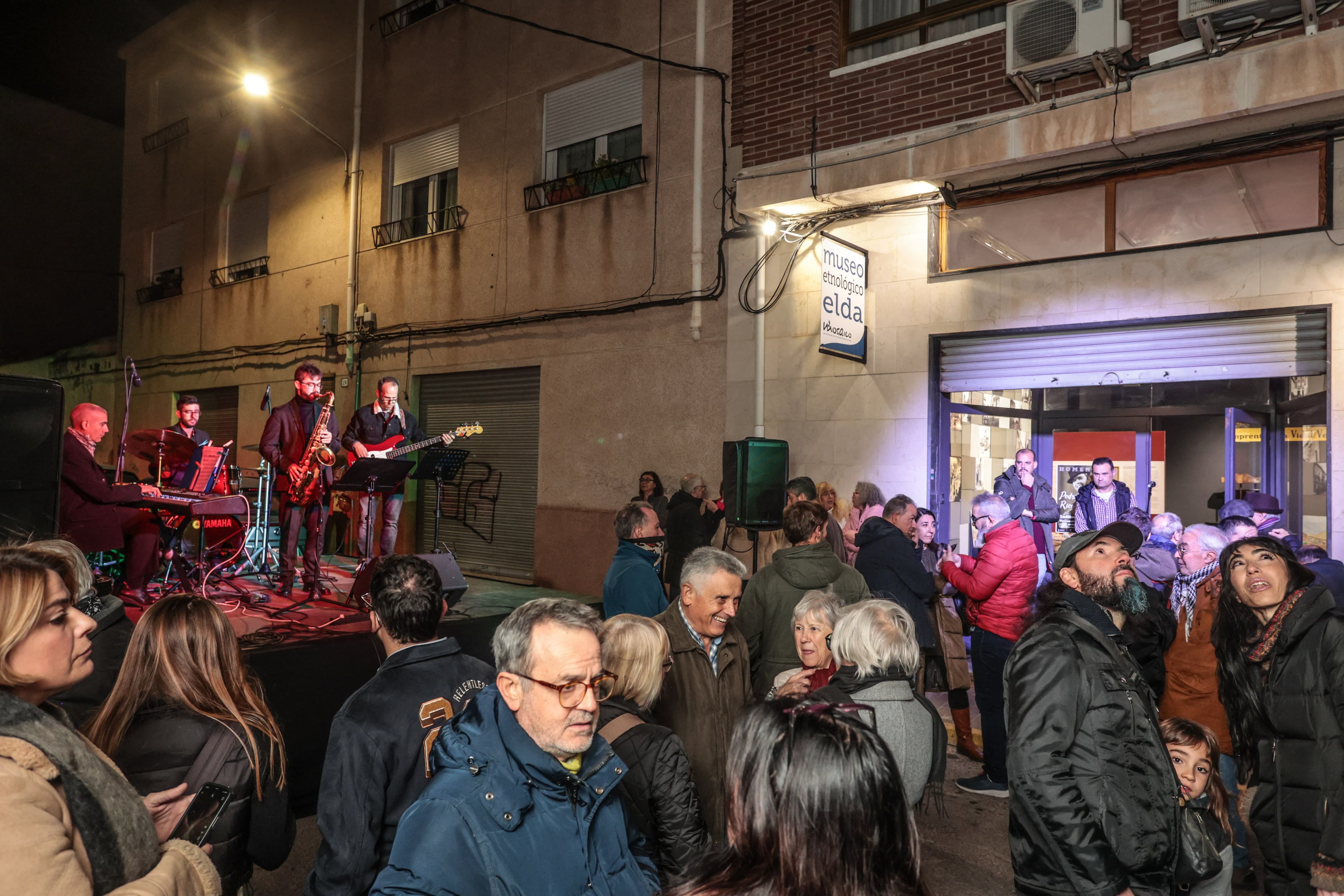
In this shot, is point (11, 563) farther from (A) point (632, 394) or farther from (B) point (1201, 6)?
(A) point (632, 394)

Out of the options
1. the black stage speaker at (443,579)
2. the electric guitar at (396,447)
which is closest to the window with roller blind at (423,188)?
the electric guitar at (396,447)

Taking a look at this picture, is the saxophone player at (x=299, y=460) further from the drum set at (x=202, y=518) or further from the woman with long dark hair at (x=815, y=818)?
the woman with long dark hair at (x=815, y=818)

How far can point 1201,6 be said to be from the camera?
22.4 feet

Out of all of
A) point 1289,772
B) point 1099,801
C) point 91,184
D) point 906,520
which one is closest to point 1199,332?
point 906,520

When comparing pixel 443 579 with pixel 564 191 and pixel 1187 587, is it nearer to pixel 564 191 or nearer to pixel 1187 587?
pixel 1187 587

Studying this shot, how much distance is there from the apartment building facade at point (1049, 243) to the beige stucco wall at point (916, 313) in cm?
2

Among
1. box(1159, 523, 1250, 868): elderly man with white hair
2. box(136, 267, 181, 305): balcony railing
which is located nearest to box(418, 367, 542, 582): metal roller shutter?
box(136, 267, 181, 305): balcony railing

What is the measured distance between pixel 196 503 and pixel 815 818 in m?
7.51

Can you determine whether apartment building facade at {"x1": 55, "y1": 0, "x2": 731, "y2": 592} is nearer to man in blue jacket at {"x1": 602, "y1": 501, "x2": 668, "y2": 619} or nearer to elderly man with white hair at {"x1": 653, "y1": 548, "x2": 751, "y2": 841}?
man in blue jacket at {"x1": 602, "y1": 501, "x2": 668, "y2": 619}

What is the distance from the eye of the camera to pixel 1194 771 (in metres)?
3.26

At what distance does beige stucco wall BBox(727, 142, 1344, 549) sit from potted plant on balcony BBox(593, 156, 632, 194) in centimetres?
219

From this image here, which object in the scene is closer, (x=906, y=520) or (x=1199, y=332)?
(x=906, y=520)

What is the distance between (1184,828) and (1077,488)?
312 inches

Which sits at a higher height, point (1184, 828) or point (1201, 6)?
point (1201, 6)
